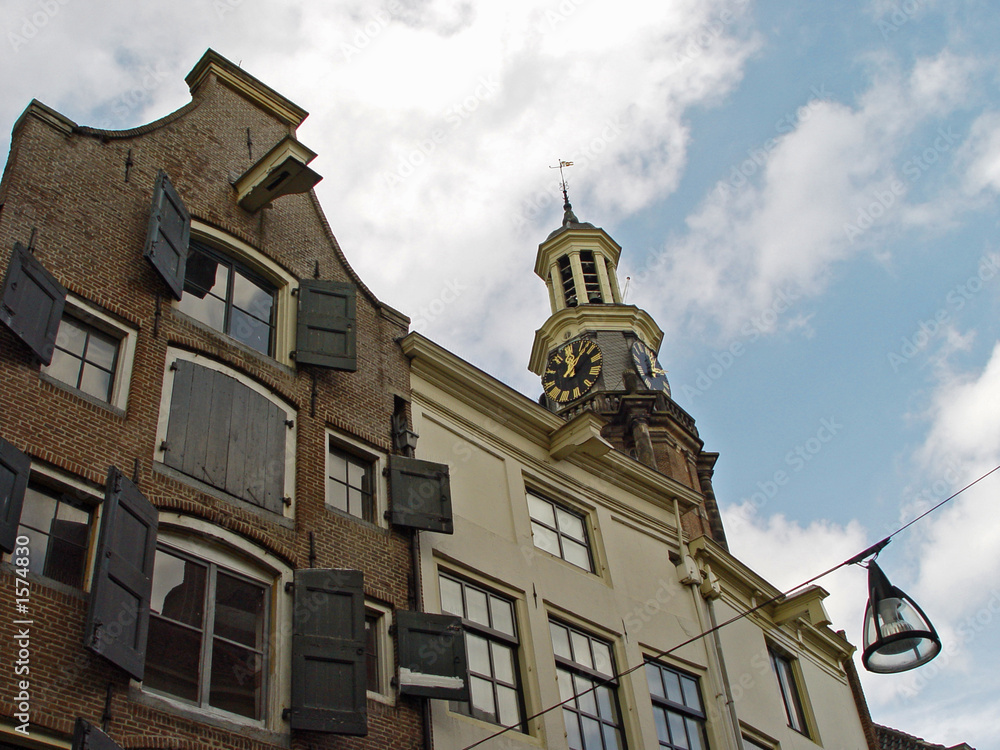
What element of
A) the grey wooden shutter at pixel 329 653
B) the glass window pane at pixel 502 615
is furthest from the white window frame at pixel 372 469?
the glass window pane at pixel 502 615

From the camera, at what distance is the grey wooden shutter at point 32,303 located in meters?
10.3

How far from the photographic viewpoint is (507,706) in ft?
43.1

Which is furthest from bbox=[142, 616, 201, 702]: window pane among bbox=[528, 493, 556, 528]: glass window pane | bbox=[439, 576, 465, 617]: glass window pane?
bbox=[528, 493, 556, 528]: glass window pane

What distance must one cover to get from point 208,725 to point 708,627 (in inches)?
406

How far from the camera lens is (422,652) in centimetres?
1203

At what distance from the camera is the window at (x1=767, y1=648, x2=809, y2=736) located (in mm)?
19625

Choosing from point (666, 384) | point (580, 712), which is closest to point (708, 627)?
point (580, 712)

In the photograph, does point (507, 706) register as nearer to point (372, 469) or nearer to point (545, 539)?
point (545, 539)

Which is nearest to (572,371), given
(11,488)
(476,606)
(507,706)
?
(476,606)

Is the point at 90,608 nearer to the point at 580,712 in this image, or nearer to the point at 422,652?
the point at 422,652

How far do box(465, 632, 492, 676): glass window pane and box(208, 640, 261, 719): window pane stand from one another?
3.20 m

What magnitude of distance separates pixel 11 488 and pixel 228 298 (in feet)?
15.7

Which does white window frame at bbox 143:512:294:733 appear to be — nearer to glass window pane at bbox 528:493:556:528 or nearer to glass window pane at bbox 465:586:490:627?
glass window pane at bbox 465:586:490:627

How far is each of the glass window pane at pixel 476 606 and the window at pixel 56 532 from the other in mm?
5248
